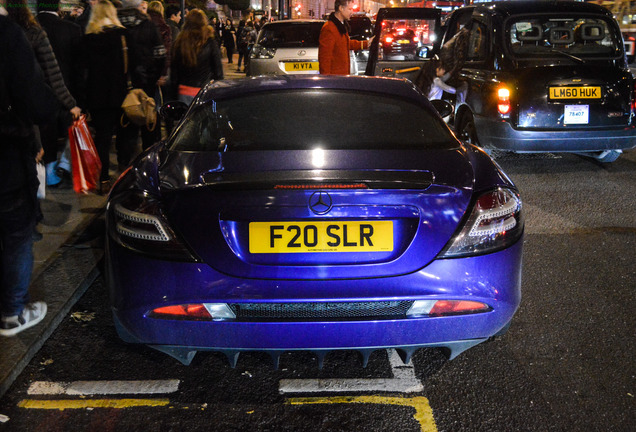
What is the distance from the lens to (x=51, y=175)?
6.75 metres

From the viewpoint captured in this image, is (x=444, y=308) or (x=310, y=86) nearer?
(x=444, y=308)

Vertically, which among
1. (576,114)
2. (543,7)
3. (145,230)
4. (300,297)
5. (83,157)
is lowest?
(83,157)

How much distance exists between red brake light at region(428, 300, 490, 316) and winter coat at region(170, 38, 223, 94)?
5.82m

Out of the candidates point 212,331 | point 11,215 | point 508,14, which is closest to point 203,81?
point 508,14

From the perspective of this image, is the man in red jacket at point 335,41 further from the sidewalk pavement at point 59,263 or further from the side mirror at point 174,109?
the side mirror at point 174,109

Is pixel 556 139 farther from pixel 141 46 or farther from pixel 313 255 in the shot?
pixel 313 255

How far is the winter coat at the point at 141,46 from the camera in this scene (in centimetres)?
704

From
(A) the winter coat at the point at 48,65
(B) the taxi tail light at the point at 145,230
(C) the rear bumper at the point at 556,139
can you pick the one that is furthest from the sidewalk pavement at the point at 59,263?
(C) the rear bumper at the point at 556,139

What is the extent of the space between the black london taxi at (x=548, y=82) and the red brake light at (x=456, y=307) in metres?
4.63

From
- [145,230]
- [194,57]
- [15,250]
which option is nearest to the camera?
[145,230]

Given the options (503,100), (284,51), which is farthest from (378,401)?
(284,51)

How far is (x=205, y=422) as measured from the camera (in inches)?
106

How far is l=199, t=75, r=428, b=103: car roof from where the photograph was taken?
3.73m

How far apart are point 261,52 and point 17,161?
9046 mm
